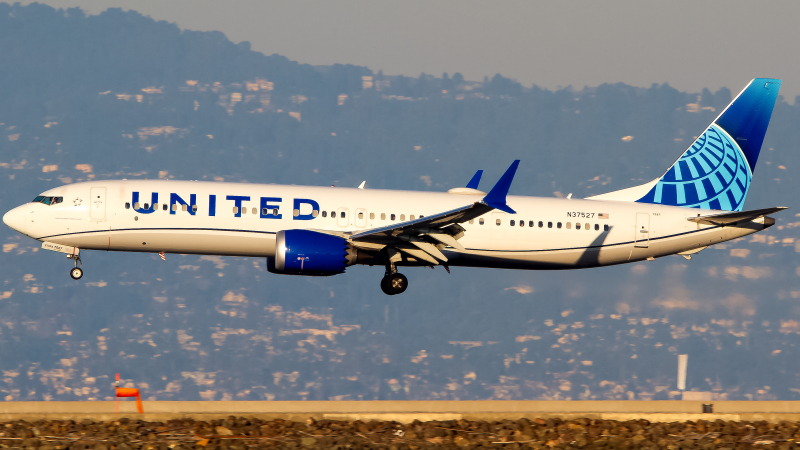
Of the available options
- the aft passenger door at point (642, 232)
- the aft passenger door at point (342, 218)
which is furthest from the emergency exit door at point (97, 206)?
the aft passenger door at point (642, 232)

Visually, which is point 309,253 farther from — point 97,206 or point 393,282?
point 97,206

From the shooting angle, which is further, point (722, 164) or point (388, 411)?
point (722, 164)

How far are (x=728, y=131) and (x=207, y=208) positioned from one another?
23161 millimetres

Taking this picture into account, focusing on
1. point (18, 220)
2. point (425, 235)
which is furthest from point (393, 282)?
point (18, 220)

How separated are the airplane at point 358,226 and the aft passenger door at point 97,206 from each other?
1.4 inches

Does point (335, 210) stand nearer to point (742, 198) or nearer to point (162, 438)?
point (162, 438)

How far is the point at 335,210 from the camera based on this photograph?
114 ft

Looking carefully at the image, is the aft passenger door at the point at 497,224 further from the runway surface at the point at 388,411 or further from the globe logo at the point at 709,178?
the runway surface at the point at 388,411

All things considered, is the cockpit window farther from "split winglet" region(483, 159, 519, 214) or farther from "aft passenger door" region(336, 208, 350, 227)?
"split winglet" region(483, 159, 519, 214)

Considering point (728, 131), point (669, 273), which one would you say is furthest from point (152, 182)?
point (669, 273)

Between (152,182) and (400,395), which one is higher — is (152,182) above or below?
above

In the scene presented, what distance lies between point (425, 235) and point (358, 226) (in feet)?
8.13

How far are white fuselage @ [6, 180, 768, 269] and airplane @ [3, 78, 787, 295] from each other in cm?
4

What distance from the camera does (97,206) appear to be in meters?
34.0
